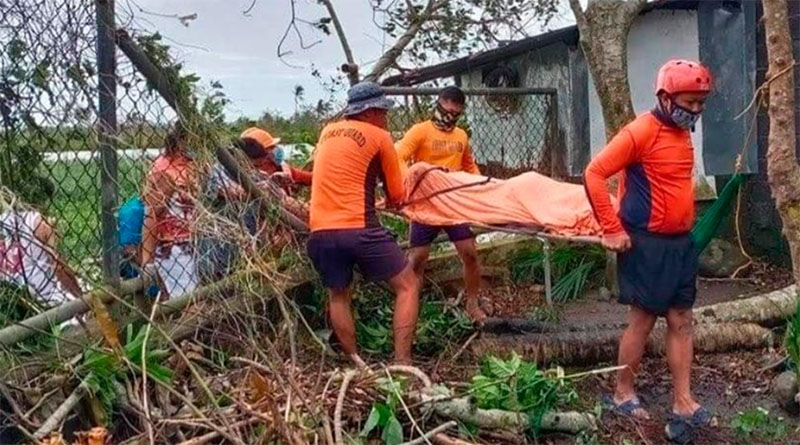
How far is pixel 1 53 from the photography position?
3361 mm

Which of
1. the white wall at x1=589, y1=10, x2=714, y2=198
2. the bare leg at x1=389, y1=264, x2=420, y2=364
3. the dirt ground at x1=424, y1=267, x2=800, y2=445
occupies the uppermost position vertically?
the white wall at x1=589, y1=10, x2=714, y2=198

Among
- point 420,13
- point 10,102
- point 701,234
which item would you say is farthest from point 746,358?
point 420,13

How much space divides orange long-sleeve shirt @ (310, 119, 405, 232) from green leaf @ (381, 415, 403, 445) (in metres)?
1.47

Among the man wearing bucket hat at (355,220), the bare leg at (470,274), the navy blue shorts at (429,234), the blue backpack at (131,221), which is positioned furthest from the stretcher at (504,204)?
the blue backpack at (131,221)

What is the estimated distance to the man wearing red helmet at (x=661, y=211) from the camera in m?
4.67

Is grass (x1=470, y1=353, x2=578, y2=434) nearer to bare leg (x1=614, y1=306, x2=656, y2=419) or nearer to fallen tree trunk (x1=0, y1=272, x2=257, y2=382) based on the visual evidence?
bare leg (x1=614, y1=306, x2=656, y2=419)

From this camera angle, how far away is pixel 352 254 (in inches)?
204

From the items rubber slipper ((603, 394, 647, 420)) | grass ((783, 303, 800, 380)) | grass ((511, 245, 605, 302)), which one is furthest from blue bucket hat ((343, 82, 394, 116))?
grass ((511, 245, 605, 302))

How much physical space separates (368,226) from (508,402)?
4.61ft

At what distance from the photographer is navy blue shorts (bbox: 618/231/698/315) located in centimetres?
475

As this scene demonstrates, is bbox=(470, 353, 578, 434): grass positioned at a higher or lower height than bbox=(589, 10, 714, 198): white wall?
lower

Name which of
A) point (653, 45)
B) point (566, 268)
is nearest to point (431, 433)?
point (566, 268)

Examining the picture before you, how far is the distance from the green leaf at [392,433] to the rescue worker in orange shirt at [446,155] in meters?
2.49

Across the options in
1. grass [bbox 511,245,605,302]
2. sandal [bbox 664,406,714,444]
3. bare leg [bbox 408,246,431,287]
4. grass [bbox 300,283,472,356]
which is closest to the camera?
sandal [bbox 664,406,714,444]
